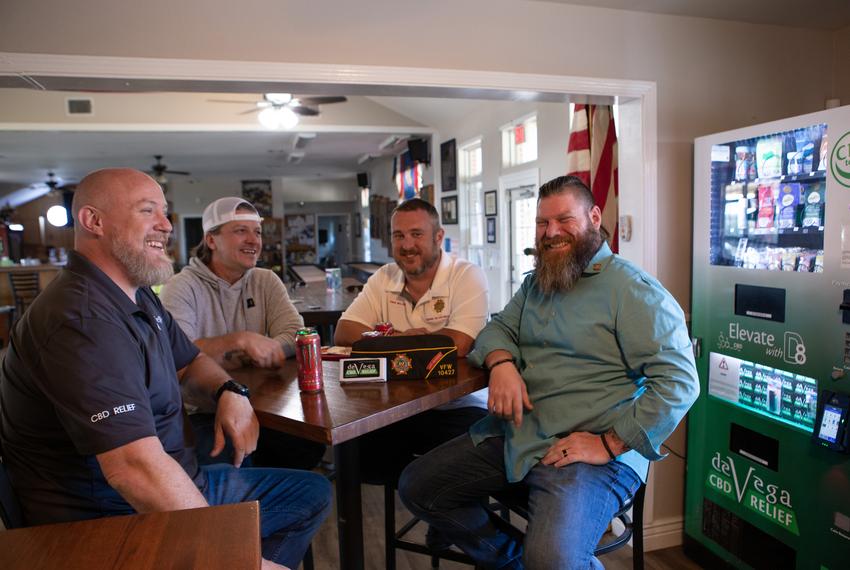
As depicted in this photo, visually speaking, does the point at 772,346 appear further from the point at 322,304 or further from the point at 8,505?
the point at 322,304

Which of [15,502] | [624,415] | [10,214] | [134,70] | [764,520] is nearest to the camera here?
[15,502]

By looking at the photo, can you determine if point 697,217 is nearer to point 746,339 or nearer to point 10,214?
point 746,339

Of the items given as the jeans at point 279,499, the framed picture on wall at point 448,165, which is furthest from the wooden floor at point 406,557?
the framed picture on wall at point 448,165

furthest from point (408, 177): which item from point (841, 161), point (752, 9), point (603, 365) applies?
point (603, 365)

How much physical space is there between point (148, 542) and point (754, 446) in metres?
2.24

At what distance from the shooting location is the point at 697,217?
2574 millimetres

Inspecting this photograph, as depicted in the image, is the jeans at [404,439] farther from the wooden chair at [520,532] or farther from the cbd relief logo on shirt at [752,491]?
the cbd relief logo on shirt at [752,491]

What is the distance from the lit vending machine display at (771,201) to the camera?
6.91 feet

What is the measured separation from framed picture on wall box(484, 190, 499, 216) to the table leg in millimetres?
4574

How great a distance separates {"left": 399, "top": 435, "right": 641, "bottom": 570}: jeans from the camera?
5.17ft

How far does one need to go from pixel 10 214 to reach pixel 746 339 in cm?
1852

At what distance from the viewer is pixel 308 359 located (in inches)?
64.7

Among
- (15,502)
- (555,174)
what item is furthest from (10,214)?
(15,502)

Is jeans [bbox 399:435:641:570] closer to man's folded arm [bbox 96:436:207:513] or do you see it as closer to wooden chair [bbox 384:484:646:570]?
wooden chair [bbox 384:484:646:570]
